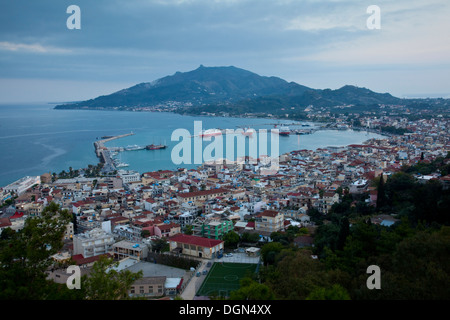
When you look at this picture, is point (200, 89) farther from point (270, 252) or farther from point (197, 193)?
point (270, 252)

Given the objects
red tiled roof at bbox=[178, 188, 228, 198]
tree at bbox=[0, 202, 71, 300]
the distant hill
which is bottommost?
red tiled roof at bbox=[178, 188, 228, 198]

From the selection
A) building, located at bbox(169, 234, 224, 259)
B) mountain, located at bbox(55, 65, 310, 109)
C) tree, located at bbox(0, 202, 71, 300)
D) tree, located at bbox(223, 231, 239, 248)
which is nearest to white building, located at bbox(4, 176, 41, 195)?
building, located at bbox(169, 234, 224, 259)

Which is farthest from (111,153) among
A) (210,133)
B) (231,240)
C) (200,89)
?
(200,89)

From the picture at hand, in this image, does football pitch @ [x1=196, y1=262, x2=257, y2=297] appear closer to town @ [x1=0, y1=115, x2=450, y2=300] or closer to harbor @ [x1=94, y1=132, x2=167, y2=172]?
town @ [x1=0, y1=115, x2=450, y2=300]

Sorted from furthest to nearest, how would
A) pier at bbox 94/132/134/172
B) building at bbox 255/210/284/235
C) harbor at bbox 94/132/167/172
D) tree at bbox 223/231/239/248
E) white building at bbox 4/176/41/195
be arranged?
harbor at bbox 94/132/167/172 → pier at bbox 94/132/134/172 → white building at bbox 4/176/41/195 → building at bbox 255/210/284/235 → tree at bbox 223/231/239/248

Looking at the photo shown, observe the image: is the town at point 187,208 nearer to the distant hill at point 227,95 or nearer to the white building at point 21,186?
the white building at point 21,186

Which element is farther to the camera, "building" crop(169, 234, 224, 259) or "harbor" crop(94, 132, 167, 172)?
"harbor" crop(94, 132, 167, 172)

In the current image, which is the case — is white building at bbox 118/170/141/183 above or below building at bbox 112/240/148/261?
above
